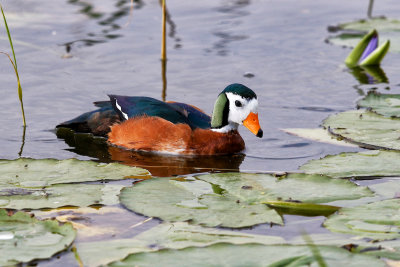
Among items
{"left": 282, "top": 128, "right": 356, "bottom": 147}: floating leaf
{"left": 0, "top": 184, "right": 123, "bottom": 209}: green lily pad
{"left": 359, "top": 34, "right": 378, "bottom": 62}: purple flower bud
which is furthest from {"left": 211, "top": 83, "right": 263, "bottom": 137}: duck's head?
{"left": 359, "top": 34, "right": 378, "bottom": 62}: purple flower bud

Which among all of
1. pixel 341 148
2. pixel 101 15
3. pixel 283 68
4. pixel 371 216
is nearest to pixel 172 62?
pixel 283 68

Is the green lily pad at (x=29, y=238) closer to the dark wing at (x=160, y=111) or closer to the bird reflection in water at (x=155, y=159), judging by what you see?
the bird reflection in water at (x=155, y=159)

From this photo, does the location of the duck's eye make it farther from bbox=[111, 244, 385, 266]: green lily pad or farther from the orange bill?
bbox=[111, 244, 385, 266]: green lily pad

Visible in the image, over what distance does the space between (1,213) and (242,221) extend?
153 cm

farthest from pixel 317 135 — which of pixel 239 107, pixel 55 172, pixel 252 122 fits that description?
pixel 55 172

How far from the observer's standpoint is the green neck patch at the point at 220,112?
6.67 m

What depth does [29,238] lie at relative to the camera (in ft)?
14.0

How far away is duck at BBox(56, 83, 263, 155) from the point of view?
6602 millimetres

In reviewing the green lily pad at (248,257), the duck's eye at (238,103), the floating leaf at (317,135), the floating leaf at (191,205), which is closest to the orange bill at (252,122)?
the duck's eye at (238,103)

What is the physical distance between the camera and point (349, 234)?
14.8 ft

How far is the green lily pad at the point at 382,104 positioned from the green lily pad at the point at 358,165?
117 centimetres

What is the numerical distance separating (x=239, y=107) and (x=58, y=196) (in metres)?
2.20

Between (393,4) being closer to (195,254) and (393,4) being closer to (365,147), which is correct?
(365,147)

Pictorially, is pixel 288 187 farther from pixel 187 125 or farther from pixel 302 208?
pixel 187 125
